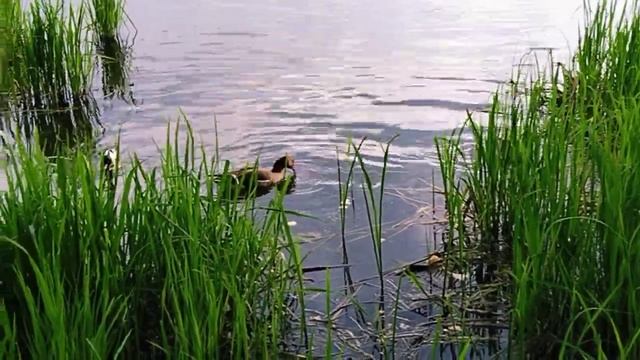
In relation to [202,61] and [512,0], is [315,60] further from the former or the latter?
[512,0]

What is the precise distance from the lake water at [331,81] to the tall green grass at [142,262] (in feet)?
2.12

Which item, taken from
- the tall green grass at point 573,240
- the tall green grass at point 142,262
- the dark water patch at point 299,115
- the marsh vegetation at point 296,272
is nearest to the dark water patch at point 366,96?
the dark water patch at point 299,115

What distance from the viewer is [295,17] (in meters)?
9.70

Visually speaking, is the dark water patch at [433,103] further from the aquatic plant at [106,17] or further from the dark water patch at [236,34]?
the aquatic plant at [106,17]

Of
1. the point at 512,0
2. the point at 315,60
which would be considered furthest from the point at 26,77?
the point at 512,0

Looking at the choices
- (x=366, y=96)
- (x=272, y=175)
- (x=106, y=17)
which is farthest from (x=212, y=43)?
(x=272, y=175)

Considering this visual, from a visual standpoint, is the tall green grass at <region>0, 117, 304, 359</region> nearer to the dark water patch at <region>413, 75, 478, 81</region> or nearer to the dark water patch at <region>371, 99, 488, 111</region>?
the dark water patch at <region>371, 99, 488, 111</region>

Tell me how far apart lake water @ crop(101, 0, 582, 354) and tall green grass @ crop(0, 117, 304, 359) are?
0.65 m

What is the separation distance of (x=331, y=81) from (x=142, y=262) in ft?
15.1

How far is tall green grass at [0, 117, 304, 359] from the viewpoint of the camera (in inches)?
89.5

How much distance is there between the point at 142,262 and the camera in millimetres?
2529

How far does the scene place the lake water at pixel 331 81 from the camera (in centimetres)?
438

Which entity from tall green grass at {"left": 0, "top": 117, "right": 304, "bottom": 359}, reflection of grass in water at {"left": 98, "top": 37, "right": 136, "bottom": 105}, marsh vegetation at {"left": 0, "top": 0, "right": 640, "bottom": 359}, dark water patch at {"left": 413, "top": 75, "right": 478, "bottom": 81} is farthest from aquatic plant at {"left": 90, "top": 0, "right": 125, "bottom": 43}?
tall green grass at {"left": 0, "top": 117, "right": 304, "bottom": 359}

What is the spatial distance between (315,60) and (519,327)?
5493 mm
